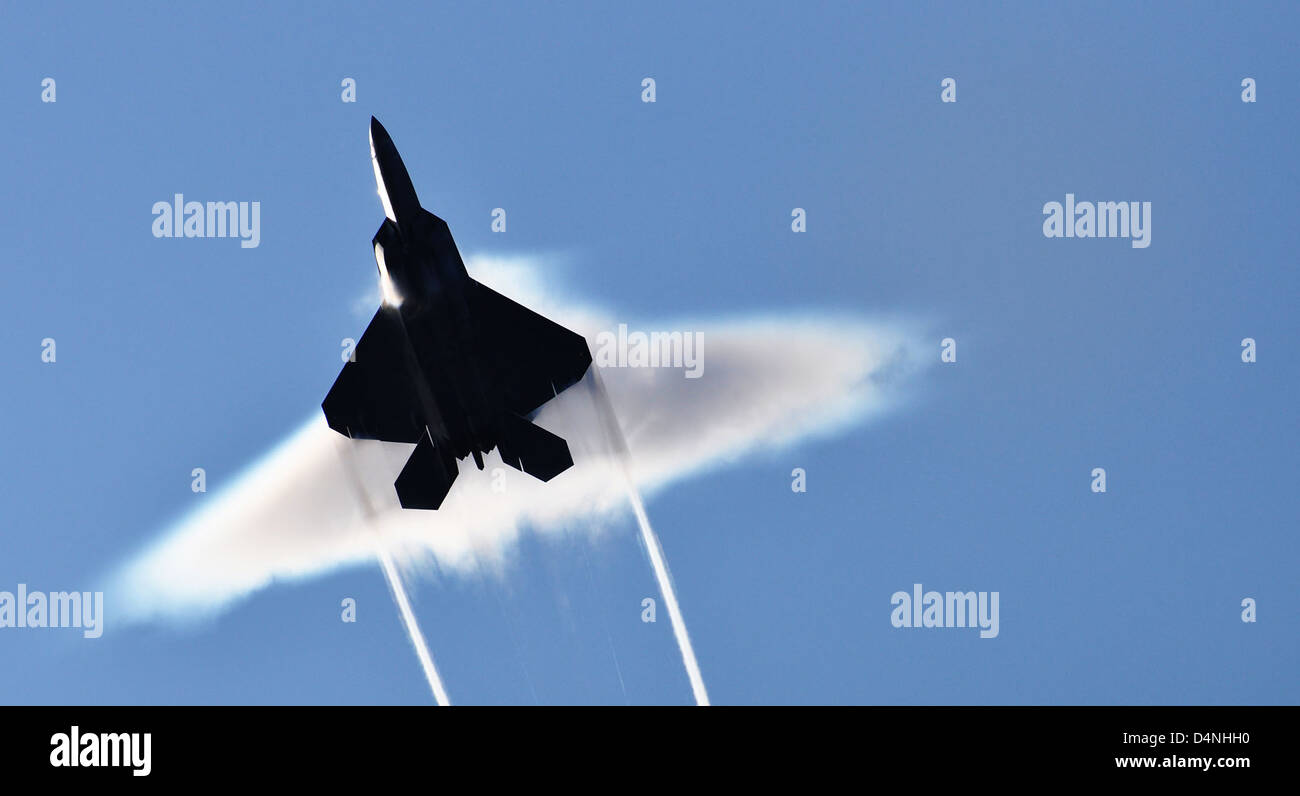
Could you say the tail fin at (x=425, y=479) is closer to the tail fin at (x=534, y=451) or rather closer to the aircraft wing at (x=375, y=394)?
the aircraft wing at (x=375, y=394)

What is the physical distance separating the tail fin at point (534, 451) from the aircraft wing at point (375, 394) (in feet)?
12.0

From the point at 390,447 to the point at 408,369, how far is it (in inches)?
119

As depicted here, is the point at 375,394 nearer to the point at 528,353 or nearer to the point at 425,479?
the point at 425,479

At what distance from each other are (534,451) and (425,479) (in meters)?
3.13

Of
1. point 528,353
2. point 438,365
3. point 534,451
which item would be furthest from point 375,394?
point 438,365

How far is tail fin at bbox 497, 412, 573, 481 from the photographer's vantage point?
116 feet

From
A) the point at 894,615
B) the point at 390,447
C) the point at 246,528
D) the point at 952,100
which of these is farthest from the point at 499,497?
the point at 952,100

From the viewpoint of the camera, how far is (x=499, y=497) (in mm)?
38688

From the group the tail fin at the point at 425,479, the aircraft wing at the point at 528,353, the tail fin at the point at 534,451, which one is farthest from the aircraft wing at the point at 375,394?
the tail fin at the point at 534,451

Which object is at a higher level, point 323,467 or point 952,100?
point 952,100

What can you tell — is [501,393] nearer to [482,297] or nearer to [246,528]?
[482,297]

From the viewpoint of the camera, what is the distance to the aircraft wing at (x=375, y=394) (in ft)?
124

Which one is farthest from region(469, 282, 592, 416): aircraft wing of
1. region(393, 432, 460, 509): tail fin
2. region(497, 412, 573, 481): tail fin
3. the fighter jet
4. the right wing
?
the right wing

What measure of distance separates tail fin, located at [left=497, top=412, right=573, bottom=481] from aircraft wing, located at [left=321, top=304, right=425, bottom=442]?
3665 mm
